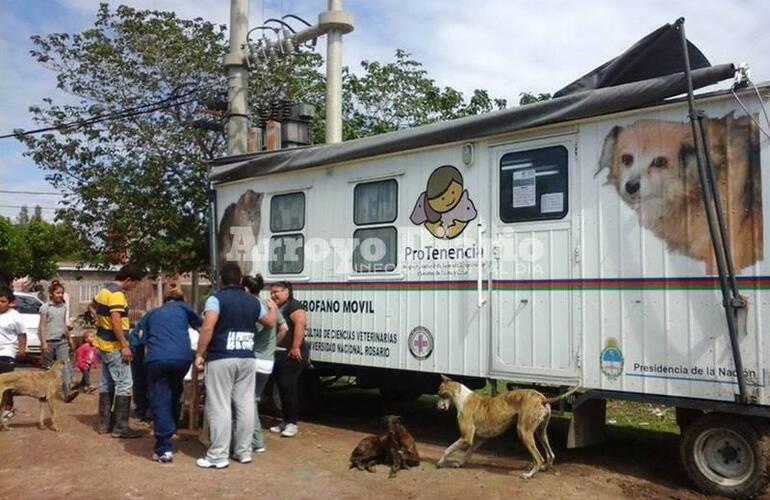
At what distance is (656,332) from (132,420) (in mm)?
6076

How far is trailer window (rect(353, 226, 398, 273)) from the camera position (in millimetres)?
8125

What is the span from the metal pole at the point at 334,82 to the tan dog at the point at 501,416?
5.73 metres

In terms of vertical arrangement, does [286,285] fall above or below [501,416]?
above

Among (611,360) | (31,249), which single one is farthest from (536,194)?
(31,249)

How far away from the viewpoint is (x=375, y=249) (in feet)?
27.2

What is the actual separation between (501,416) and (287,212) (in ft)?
12.7

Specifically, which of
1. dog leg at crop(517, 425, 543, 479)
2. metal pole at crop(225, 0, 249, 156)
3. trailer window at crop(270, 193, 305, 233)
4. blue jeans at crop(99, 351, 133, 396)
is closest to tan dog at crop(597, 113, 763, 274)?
dog leg at crop(517, 425, 543, 479)

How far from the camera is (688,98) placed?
5.95m

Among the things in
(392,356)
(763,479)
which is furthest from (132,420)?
(763,479)

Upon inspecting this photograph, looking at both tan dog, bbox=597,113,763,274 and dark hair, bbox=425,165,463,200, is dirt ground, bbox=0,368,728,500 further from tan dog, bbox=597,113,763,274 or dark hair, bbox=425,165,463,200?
dark hair, bbox=425,165,463,200

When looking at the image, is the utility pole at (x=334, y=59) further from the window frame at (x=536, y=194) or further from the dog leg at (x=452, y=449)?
the dog leg at (x=452, y=449)

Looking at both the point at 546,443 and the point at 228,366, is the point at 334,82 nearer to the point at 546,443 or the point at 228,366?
the point at 228,366

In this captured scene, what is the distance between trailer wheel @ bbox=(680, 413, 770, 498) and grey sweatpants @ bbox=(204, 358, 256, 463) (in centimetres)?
370

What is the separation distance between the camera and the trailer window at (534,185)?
6836mm
